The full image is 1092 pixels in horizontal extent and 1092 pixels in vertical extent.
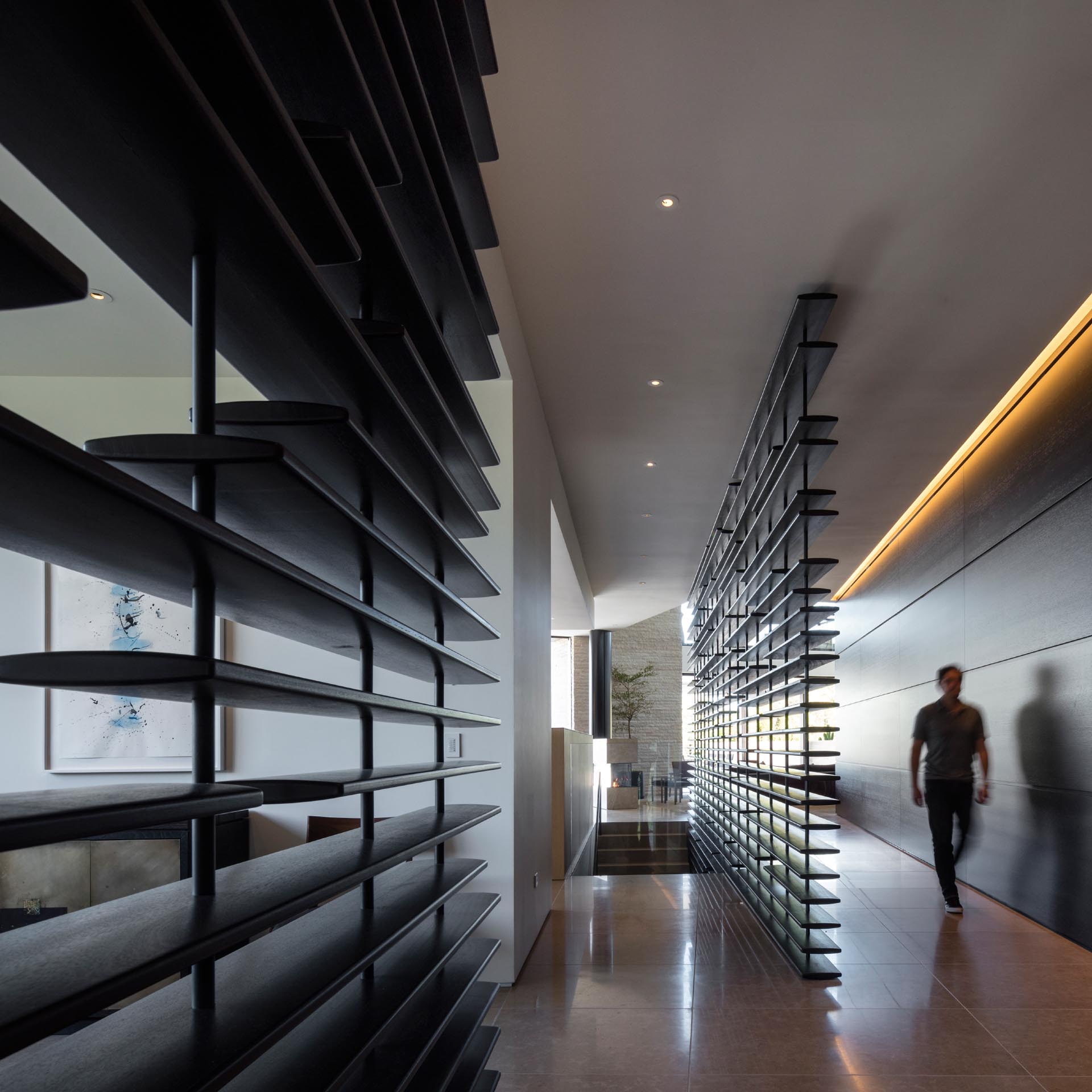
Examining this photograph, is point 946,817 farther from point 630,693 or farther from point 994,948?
point 630,693

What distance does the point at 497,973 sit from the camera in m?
4.22

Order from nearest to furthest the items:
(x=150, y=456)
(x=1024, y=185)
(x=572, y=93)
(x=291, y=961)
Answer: (x=150, y=456), (x=291, y=961), (x=572, y=93), (x=1024, y=185)

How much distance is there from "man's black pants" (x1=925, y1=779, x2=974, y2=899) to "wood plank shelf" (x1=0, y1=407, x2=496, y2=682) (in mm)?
5322

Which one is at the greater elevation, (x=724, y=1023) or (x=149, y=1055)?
(x=149, y=1055)

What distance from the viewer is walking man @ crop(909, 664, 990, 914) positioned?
5.86 meters

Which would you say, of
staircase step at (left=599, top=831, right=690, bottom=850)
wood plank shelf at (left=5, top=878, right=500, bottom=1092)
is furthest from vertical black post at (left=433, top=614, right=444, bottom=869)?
staircase step at (left=599, top=831, right=690, bottom=850)

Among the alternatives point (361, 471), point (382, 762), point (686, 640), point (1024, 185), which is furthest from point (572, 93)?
point (686, 640)

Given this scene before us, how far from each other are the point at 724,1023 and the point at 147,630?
9.85ft

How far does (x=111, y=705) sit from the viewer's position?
4.53m

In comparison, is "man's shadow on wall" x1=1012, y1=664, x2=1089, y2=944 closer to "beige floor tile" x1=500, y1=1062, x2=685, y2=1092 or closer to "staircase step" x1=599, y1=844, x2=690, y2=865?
"beige floor tile" x1=500, y1=1062, x2=685, y2=1092

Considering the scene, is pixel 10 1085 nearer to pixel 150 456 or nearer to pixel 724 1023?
pixel 150 456

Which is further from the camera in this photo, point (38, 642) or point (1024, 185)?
point (38, 642)

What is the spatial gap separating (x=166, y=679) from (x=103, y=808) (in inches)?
5.0

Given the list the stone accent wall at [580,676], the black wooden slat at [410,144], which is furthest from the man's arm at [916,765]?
the stone accent wall at [580,676]
